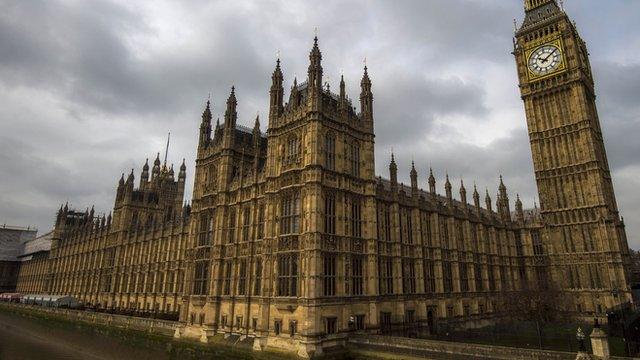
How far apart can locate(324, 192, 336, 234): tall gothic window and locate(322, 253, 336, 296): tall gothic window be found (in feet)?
7.90

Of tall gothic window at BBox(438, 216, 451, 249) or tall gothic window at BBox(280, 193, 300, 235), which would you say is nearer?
tall gothic window at BBox(280, 193, 300, 235)

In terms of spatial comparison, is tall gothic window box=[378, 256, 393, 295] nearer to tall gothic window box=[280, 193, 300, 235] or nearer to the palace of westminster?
the palace of westminster

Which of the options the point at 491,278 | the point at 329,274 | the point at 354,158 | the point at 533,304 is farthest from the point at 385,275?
the point at 491,278

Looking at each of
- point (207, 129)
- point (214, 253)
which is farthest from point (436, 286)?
point (207, 129)

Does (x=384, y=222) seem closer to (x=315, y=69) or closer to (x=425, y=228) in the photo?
(x=425, y=228)

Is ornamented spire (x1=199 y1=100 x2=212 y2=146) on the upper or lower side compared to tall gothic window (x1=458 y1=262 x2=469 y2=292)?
upper

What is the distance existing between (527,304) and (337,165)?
34.7 meters

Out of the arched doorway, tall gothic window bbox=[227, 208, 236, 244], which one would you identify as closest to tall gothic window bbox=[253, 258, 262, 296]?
tall gothic window bbox=[227, 208, 236, 244]

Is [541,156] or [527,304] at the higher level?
[541,156]

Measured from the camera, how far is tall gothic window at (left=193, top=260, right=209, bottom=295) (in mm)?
44625

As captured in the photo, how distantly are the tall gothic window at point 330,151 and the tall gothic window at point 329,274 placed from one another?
8.58m

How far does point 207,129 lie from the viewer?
5253cm

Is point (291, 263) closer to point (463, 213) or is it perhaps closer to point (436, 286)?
point (436, 286)

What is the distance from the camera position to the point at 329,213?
3625cm
